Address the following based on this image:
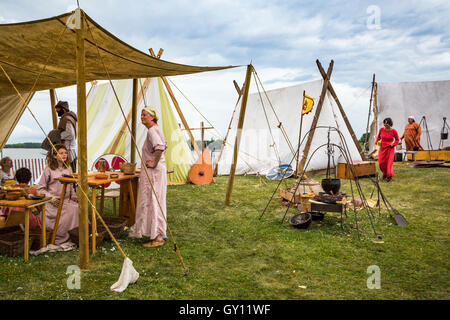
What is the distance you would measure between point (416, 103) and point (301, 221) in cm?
1044

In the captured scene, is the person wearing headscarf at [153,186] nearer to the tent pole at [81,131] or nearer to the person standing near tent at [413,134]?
the tent pole at [81,131]

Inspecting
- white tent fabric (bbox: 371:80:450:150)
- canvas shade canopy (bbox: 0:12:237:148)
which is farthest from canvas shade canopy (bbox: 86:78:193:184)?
white tent fabric (bbox: 371:80:450:150)

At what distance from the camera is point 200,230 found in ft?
13.9

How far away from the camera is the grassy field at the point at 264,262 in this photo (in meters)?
2.52

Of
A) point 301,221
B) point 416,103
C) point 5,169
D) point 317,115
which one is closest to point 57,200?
point 5,169

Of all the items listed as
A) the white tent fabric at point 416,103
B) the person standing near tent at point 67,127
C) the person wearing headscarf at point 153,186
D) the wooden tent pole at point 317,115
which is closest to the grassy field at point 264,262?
the person wearing headscarf at point 153,186

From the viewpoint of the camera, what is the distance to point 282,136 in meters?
9.43

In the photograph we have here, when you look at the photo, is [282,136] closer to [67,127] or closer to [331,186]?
[331,186]

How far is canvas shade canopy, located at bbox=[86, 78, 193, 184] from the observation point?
780 cm

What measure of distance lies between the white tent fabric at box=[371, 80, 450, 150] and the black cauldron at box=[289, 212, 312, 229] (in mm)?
9361

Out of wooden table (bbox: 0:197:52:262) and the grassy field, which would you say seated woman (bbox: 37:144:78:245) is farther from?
the grassy field

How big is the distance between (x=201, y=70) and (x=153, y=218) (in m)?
2.20

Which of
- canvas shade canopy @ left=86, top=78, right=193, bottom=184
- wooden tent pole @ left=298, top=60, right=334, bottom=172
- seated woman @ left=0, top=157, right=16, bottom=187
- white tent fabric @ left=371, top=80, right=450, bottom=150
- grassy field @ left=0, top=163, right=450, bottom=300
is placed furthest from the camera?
white tent fabric @ left=371, top=80, right=450, bottom=150
